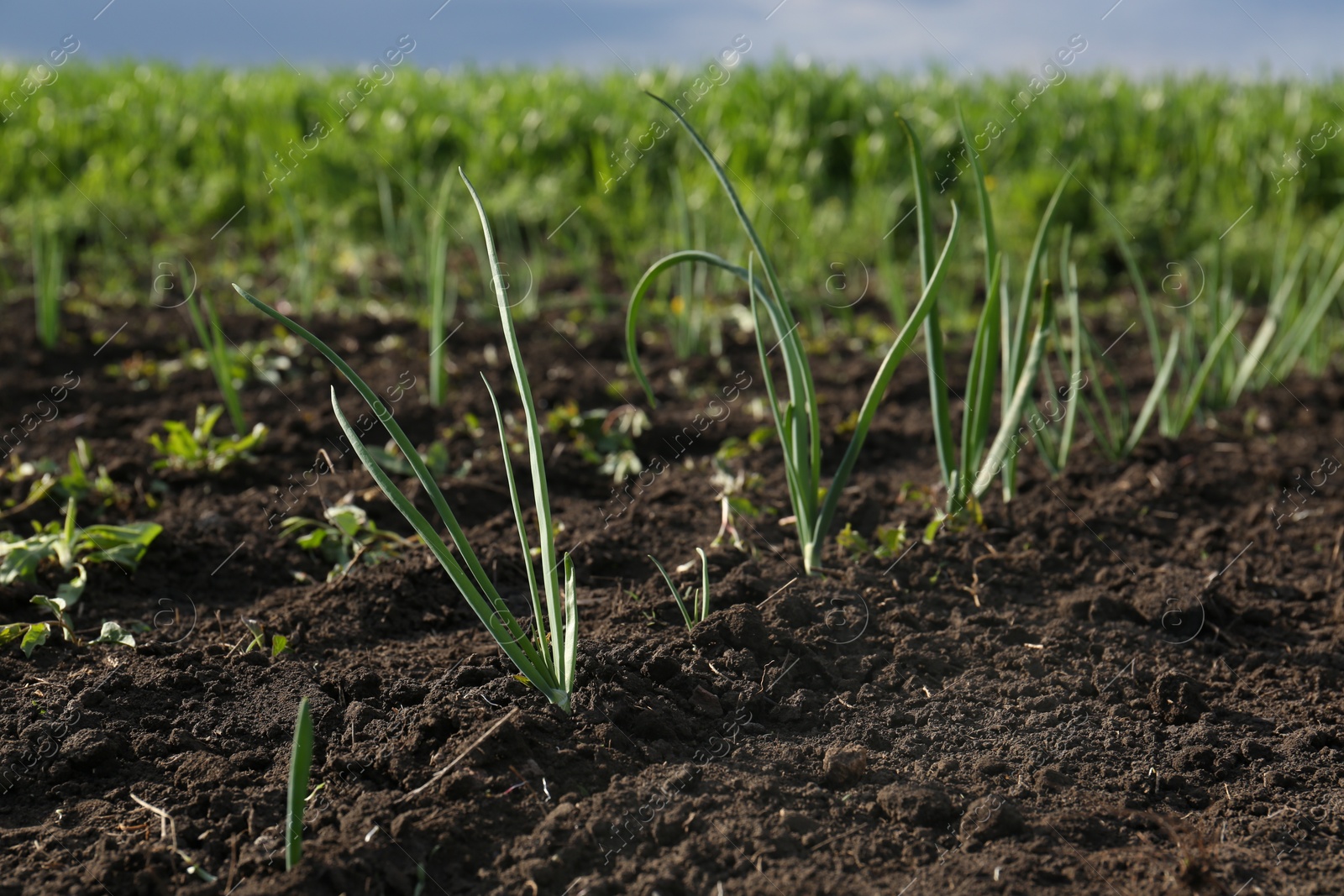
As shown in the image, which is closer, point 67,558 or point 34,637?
point 34,637

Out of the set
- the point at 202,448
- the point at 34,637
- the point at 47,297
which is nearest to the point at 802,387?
the point at 34,637

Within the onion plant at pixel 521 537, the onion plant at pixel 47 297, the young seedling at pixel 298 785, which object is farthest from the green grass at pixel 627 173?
the young seedling at pixel 298 785

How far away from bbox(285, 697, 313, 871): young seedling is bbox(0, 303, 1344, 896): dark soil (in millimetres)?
24

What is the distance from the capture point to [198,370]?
11.6 ft

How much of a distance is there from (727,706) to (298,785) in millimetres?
690

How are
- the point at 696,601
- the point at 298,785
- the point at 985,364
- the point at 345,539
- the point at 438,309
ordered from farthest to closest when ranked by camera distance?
1. the point at 438,309
2. the point at 345,539
3. the point at 985,364
4. the point at 696,601
5. the point at 298,785

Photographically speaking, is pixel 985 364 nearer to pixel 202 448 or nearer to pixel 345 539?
pixel 345 539

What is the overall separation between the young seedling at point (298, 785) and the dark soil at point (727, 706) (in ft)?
0.08

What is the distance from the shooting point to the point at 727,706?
1693 millimetres

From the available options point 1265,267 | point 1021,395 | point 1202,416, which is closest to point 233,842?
point 1021,395

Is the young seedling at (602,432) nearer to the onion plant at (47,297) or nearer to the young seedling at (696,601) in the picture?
the young seedling at (696,601)

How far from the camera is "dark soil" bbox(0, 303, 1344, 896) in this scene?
1.41m

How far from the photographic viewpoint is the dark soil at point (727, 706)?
55.4 inches

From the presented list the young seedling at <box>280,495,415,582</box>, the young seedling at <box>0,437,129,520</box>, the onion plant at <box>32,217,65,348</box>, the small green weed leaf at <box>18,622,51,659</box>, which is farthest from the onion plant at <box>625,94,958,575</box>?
the onion plant at <box>32,217,65,348</box>
